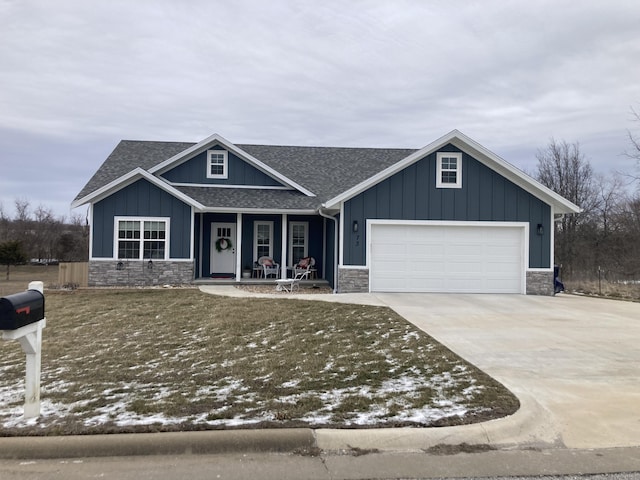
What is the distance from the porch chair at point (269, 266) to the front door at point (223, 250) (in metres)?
1.15

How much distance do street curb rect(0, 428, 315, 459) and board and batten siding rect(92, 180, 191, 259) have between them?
1294 cm

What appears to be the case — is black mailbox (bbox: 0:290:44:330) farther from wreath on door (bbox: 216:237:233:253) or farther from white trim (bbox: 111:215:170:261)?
wreath on door (bbox: 216:237:233:253)

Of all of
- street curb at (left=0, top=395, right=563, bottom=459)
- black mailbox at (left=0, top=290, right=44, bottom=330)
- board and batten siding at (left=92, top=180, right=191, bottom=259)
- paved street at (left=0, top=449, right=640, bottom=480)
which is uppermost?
board and batten siding at (left=92, top=180, right=191, bottom=259)

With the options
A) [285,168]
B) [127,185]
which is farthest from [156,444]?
[285,168]

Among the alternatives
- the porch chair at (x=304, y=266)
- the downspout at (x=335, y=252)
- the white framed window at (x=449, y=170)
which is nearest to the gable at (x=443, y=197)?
the white framed window at (x=449, y=170)

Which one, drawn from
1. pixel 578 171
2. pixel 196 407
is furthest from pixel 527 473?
pixel 578 171

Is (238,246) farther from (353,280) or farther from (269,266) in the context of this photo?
(353,280)

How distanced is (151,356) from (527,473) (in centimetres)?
547

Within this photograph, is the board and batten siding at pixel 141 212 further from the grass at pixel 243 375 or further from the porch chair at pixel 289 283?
the grass at pixel 243 375

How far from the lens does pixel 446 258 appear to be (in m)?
15.8

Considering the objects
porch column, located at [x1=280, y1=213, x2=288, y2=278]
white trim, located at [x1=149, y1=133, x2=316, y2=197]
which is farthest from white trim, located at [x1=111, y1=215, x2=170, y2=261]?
Answer: porch column, located at [x1=280, y1=213, x2=288, y2=278]

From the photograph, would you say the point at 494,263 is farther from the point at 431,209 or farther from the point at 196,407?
the point at 196,407

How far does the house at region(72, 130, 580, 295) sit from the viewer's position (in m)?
15.5

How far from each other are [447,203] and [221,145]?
28.4 ft
